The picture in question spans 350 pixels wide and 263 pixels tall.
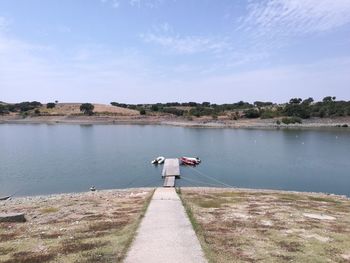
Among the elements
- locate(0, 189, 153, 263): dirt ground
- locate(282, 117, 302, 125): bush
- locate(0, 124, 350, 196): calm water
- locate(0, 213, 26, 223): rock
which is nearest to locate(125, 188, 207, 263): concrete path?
locate(0, 189, 153, 263): dirt ground

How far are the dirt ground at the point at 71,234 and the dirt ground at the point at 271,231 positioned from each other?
4415 mm

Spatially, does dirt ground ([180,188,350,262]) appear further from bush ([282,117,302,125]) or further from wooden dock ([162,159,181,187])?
bush ([282,117,302,125])

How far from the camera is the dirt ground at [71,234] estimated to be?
669 inches

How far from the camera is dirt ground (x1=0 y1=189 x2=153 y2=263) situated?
1698 cm

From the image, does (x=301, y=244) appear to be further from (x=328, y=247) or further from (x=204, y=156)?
(x=204, y=156)

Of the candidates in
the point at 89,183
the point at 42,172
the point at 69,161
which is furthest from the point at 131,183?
the point at 69,161

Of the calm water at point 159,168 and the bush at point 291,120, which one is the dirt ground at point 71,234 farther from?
the bush at point 291,120

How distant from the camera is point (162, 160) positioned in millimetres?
79625

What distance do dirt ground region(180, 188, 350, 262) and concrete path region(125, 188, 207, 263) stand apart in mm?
635

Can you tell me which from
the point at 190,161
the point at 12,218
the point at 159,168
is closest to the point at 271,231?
the point at 12,218

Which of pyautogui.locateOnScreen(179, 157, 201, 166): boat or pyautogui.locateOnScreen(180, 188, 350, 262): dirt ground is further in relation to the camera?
pyautogui.locateOnScreen(179, 157, 201, 166): boat

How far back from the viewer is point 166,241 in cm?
1842

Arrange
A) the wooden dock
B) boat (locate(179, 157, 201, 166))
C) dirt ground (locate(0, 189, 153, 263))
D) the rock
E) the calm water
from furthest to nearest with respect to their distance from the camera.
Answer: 1. boat (locate(179, 157, 201, 166))
2. the calm water
3. the wooden dock
4. the rock
5. dirt ground (locate(0, 189, 153, 263))

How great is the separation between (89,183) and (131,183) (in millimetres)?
6429
